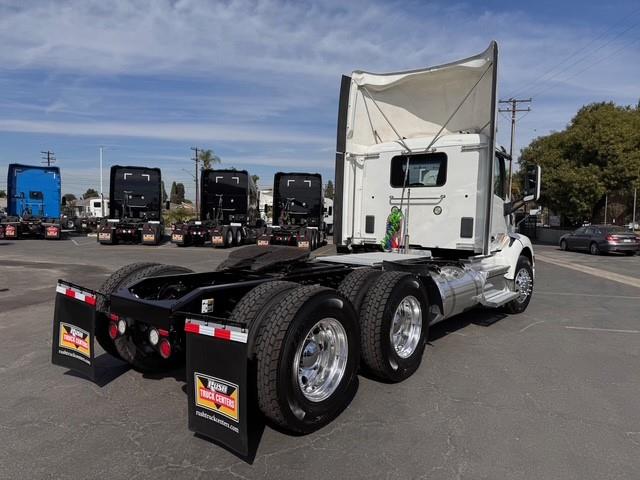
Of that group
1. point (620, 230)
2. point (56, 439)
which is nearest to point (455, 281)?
point (56, 439)

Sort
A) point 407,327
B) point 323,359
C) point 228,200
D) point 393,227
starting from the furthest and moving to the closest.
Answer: point 228,200 < point 393,227 < point 407,327 < point 323,359

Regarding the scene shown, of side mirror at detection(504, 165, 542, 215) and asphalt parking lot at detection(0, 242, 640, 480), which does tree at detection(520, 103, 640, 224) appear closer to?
side mirror at detection(504, 165, 542, 215)

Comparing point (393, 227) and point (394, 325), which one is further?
point (393, 227)

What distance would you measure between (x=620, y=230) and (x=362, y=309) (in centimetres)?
2257

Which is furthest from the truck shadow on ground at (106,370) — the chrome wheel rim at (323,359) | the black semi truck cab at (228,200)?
the black semi truck cab at (228,200)

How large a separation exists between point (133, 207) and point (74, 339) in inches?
846

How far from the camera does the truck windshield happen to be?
7.03 metres

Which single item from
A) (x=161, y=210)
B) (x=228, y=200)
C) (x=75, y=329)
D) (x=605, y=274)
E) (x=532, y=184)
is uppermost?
(x=532, y=184)

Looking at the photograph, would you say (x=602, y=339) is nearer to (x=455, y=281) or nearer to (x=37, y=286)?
(x=455, y=281)

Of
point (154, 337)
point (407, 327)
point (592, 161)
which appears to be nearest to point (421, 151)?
point (407, 327)

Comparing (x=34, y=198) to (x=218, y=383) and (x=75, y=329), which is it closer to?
(x=75, y=329)

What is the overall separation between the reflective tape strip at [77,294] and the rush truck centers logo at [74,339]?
256 mm

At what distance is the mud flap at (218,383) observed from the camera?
289 cm

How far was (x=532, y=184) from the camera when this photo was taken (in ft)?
23.6
